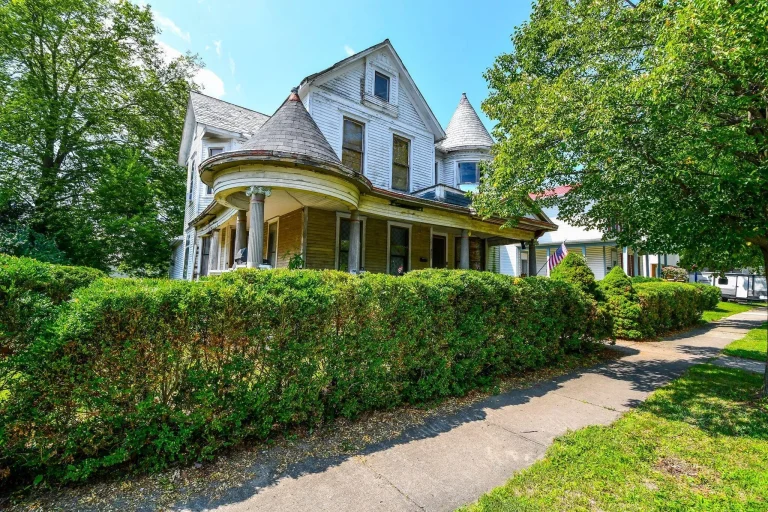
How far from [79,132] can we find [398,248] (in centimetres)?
1879

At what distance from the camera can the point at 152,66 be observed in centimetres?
2148

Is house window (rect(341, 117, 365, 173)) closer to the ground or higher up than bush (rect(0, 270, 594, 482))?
higher up

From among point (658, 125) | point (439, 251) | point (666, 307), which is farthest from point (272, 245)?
point (666, 307)

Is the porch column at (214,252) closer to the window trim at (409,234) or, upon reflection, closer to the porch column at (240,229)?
the porch column at (240,229)

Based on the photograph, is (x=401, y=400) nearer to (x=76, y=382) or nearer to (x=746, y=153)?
(x=76, y=382)

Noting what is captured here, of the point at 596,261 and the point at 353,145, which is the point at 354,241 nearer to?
the point at 353,145

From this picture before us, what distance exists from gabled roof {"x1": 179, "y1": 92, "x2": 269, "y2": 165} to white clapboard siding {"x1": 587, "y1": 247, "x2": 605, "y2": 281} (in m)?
23.9

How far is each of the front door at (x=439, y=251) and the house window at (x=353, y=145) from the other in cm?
425

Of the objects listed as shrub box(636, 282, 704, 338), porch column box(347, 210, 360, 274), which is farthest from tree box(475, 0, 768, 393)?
shrub box(636, 282, 704, 338)

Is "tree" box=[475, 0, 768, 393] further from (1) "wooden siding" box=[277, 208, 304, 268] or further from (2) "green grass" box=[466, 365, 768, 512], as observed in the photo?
(1) "wooden siding" box=[277, 208, 304, 268]

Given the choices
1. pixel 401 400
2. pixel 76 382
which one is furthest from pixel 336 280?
pixel 76 382

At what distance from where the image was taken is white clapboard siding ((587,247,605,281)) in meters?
24.4

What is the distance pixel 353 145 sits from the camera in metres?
12.1

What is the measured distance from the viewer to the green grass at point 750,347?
8328mm
